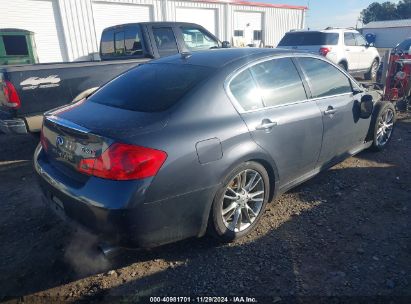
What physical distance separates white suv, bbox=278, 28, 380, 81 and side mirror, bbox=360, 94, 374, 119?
21.7ft

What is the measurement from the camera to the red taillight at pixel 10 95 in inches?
175

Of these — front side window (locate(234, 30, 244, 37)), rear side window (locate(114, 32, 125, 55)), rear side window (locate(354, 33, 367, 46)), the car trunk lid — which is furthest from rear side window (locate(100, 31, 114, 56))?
front side window (locate(234, 30, 244, 37))

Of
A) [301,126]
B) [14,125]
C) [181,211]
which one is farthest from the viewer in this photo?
[14,125]

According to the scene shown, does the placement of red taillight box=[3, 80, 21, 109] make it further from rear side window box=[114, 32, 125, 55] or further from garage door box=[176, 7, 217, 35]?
garage door box=[176, 7, 217, 35]

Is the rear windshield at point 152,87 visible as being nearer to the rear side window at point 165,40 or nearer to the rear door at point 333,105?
the rear door at point 333,105

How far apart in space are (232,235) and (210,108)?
1.16 meters

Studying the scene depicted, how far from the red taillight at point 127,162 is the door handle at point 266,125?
3.47 feet

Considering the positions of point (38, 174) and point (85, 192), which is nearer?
point (85, 192)

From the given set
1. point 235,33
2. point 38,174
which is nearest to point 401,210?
point 38,174

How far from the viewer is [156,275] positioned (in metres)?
2.63

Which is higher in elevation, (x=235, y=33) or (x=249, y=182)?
(x=235, y=33)

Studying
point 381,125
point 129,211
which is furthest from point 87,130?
point 381,125

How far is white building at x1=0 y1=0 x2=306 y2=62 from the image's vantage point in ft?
46.0

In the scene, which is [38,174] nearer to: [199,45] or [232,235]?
[232,235]
